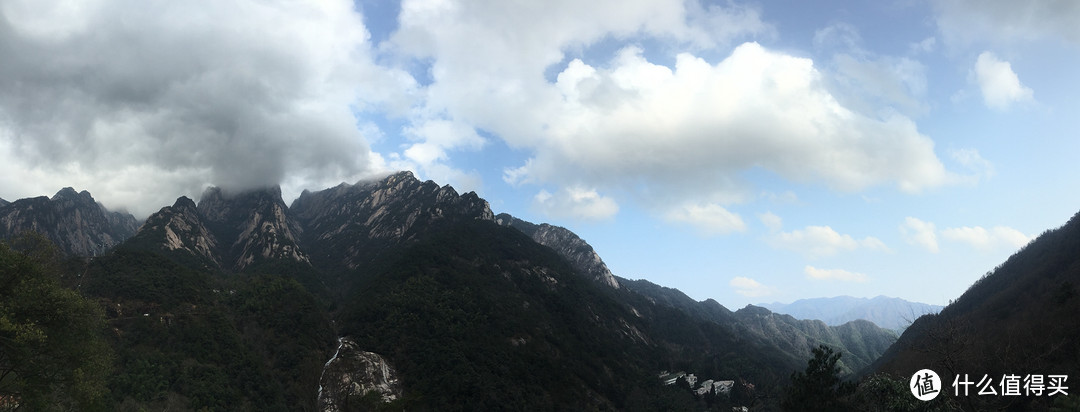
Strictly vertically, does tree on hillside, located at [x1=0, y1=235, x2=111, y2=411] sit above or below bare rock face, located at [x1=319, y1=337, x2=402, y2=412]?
above

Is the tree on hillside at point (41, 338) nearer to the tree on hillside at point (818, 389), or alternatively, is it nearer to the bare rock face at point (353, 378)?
the tree on hillside at point (818, 389)

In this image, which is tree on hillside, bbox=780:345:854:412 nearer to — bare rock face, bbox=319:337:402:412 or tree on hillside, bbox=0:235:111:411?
tree on hillside, bbox=0:235:111:411

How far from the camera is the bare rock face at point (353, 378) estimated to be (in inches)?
6191

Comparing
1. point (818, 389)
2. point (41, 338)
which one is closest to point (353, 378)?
point (41, 338)

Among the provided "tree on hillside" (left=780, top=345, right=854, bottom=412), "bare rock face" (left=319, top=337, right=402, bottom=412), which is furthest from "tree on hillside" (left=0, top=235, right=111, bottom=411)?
"bare rock face" (left=319, top=337, right=402, bottom=412)

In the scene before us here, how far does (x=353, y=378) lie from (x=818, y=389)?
5866 inches

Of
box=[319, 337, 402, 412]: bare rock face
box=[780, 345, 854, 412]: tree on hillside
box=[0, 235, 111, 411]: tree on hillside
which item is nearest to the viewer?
box=[0, 235, 111, 411]: tree on hillside

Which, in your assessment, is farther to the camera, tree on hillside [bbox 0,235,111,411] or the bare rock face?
the bare rock face

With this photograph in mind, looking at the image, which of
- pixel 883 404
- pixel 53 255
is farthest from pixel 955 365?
pixel 53 255

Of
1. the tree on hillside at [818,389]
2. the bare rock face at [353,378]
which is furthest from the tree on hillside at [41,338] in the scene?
the bare rock face at [353,378]

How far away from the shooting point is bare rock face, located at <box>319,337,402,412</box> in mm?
157250

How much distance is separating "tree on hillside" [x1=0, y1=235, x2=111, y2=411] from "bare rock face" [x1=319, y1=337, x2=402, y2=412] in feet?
391

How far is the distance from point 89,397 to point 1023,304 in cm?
27078

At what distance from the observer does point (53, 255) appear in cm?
4988
